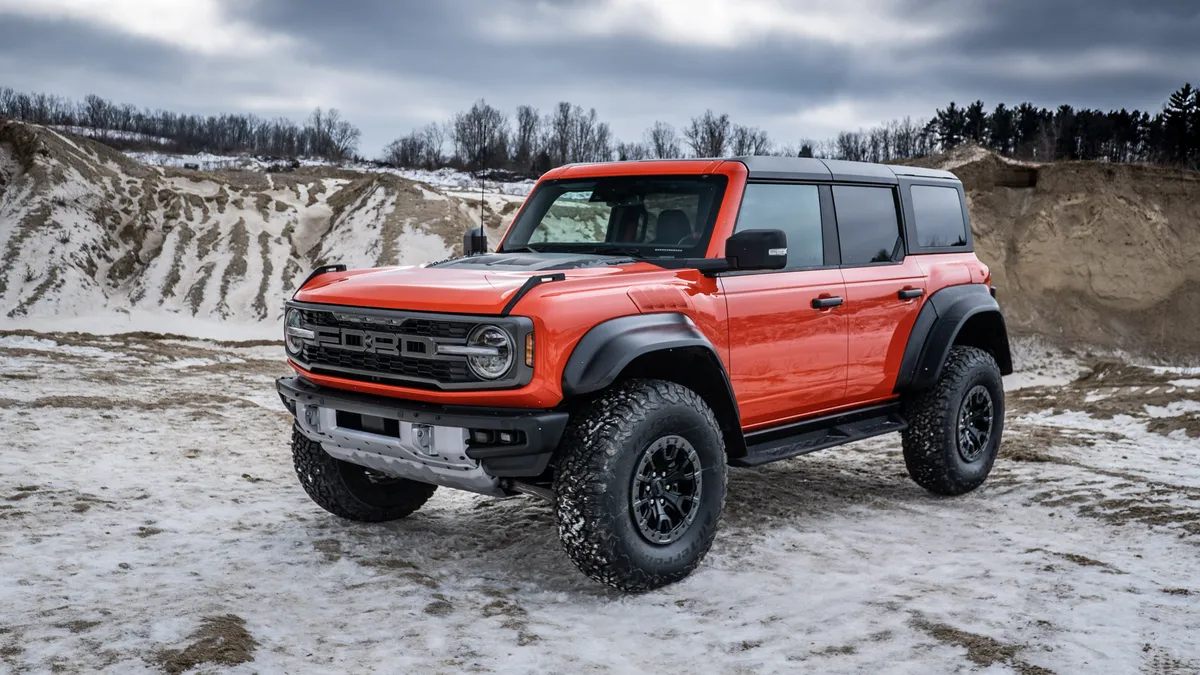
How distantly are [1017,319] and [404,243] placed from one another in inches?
582

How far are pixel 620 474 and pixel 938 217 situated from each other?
3.72 metres

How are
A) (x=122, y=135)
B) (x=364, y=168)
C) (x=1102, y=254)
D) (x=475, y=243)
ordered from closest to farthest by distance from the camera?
(x=475, y=243)
(x=1102, y=254)
(x=364, y=168)
(x=122, y=135)

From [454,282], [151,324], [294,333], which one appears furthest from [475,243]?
[151,324]

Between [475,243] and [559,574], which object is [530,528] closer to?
[559,574]

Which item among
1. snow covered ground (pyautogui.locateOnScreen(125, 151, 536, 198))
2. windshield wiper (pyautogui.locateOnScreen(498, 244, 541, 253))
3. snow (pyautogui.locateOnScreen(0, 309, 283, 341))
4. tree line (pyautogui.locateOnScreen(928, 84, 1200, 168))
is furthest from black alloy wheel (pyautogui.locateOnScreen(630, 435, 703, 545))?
tree line (pyautogui.locateOnScreen(928, 84, 1200, 168))

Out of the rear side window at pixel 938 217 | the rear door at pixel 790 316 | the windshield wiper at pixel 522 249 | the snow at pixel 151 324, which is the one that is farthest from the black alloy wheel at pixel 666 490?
the snow at pixel 151 324

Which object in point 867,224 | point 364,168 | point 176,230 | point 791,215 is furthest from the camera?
point 364,168

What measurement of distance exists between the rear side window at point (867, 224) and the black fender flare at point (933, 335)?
0.45 meters

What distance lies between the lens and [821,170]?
20.5 feet

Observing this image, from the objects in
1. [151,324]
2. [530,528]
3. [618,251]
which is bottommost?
[530,528]

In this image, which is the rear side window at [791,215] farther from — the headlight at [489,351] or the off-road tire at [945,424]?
the headlight at [489,351]

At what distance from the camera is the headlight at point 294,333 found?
5.28 metres

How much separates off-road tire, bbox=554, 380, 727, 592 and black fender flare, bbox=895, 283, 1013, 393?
2141 mm

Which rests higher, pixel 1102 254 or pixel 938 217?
pixel 938 217
